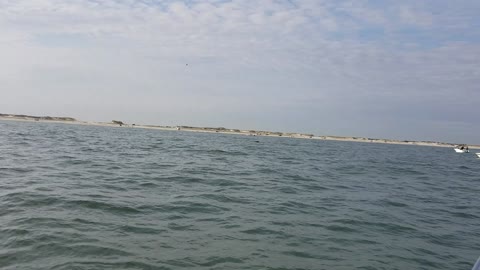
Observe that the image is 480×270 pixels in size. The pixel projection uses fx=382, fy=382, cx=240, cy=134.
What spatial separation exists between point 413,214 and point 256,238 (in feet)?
23.7

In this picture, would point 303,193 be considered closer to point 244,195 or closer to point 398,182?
point 244,195

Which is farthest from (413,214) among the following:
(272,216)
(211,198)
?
(211,198)

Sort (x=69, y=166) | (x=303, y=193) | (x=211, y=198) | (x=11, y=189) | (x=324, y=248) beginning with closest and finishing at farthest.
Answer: (x=324, y=248)
(x=11, y=189)
(x=211, y=198)
(x=303, y=193)
(x=69, y=166)

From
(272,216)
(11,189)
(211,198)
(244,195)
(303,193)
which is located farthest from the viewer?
(303,193)

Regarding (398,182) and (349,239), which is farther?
(398,182)

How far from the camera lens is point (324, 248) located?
348 inches

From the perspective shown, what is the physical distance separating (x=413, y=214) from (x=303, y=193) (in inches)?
174

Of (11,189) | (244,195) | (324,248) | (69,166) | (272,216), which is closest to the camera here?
(324,248)

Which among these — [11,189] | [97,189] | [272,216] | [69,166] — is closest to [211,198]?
[272,216]

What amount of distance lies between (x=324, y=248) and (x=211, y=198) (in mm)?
5762

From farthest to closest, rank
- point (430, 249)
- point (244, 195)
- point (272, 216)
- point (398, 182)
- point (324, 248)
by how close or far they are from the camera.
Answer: point (398, 182), point (244, 195), point (272, 216), point (430, 249), point (324, 248)

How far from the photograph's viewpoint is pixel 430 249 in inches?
372

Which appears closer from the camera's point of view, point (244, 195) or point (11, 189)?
point (11, 189)

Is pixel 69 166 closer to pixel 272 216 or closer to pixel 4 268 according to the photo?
pixel 272 216
